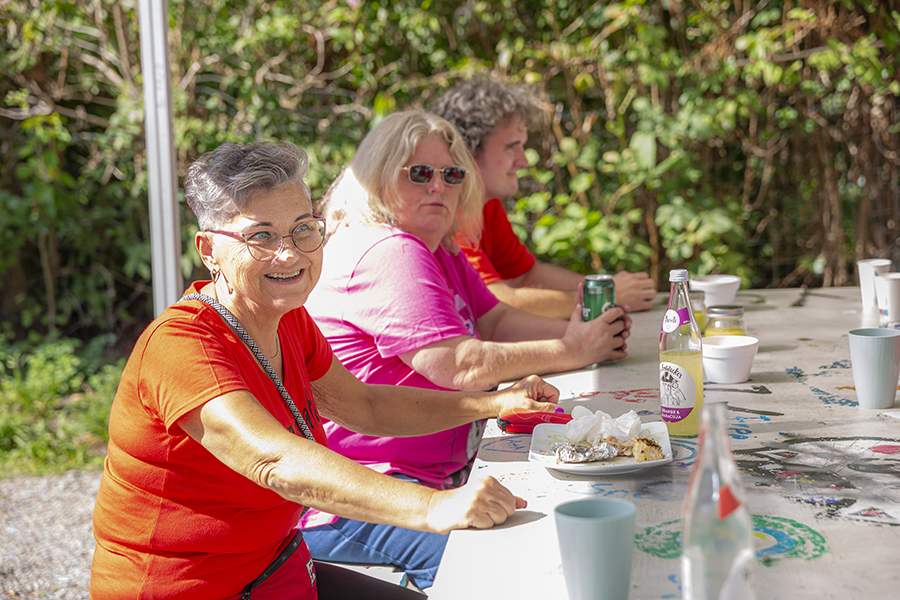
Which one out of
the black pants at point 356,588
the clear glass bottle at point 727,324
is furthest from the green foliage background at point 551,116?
the black pants at point 356,588

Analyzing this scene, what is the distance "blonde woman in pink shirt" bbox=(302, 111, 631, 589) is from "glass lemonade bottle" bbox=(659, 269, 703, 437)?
0.51 meters

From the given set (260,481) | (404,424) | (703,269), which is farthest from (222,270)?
(703,269)

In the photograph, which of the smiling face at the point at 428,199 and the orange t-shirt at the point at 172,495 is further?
the smiling face at the point at 428,199

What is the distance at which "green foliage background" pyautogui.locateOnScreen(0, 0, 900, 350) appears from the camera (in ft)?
14.8

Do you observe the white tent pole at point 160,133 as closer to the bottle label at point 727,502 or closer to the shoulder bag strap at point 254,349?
the shoulder bag strap at point 254,349

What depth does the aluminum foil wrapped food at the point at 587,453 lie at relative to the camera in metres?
1.21

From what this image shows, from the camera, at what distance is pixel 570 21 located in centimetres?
473

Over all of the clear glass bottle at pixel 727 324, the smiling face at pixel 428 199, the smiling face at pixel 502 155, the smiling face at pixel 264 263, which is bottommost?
the clear glass bottle at pixel 727 324

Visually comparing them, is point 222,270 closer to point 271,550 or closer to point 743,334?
→ point 271,550

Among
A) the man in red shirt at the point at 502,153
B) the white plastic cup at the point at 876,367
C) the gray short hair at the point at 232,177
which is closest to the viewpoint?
the gray short hair at the point at 232,177

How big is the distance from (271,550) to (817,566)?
0.85 m

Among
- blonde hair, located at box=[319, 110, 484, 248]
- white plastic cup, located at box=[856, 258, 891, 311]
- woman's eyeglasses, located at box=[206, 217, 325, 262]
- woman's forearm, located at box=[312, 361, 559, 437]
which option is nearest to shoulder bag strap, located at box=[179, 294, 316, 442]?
woman's eyeglasses, located at box=[206, 217, 325, 262]

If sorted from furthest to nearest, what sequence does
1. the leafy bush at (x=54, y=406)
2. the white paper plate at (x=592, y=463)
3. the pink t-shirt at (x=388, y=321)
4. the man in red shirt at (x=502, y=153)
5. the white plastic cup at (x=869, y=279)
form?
the leafy bush at (x=54, y=406) < the man in red shirt at (x=502, y=153) < the white plastic cup at (x=869, y=279) < the pink t-shirt at (x=388, y=321) < the white paper plate at (x=592, y=463)

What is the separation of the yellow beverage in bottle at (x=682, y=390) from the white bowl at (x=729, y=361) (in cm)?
33
